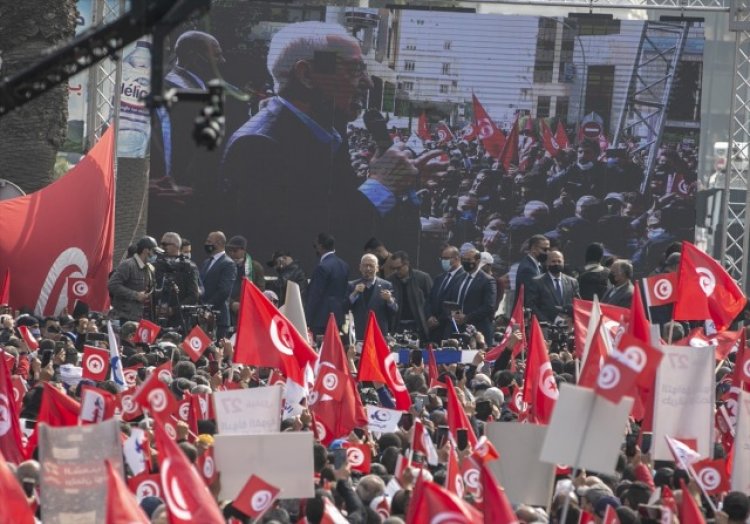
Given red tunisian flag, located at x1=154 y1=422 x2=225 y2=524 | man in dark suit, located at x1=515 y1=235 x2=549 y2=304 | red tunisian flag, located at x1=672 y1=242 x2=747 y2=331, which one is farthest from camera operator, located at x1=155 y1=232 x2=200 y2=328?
red tunisian flag, located at x1=154 y1=422 x2=225 y2=524

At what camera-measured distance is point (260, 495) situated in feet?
29.9

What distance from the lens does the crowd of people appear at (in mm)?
10336

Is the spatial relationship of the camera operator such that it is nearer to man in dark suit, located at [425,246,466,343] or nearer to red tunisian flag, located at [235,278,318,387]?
man in dark suit, located at [425,246,466,343]

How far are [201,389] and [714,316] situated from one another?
3815mm

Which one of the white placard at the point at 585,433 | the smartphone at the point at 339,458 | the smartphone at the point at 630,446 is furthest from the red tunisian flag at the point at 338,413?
the white placard at the point at 585,433

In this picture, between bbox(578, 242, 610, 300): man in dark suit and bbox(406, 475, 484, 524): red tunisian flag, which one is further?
bbox(578, 242, 610, 300): man in dark suit

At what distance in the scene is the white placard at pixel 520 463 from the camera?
32.4ft

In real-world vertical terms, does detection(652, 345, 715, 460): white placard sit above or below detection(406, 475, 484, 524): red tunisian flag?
below

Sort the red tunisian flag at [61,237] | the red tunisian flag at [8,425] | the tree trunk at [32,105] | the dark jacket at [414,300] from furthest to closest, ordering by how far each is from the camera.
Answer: the tree trunk at [32,105]
the red tunisian flag at [61,237]
the dark jacket at [414,300]
the red tunisian flag at [8,425]

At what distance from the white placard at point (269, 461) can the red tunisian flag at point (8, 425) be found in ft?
7.36

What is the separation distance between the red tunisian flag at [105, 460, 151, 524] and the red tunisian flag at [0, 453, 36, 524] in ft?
3.41

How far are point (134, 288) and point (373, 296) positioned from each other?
86.0 inches

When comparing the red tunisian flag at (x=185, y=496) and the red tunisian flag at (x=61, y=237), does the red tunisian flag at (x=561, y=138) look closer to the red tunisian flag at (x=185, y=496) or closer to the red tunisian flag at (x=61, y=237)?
the red tunisian flag at (x=61, y=237)

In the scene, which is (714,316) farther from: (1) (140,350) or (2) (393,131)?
(2) (393,131)
